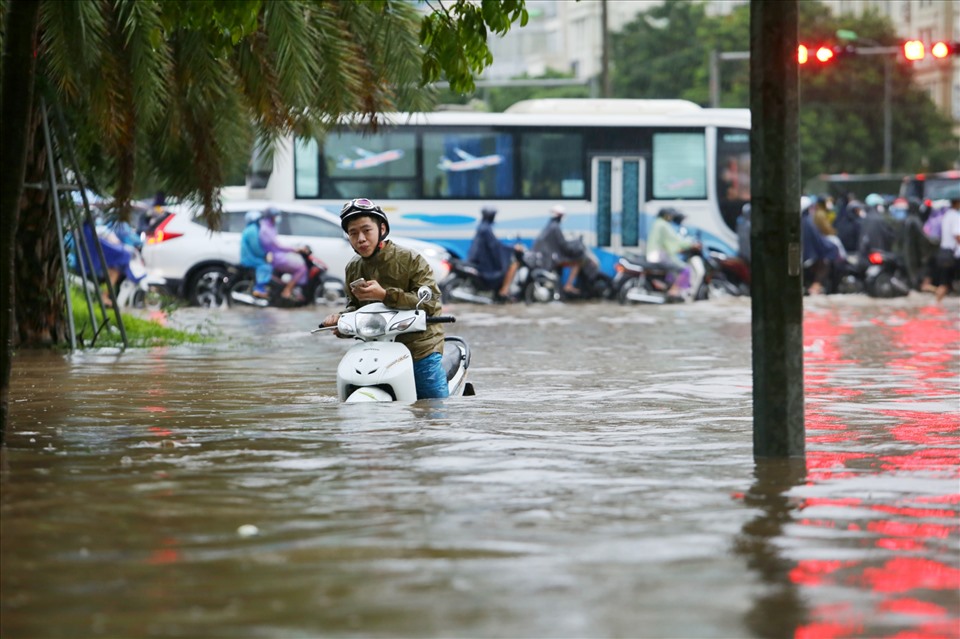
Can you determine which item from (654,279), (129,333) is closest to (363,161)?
(654,279)

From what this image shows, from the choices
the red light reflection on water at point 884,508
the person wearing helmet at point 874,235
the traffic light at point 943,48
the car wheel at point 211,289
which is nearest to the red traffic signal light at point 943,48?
the traffic light at point 943,48

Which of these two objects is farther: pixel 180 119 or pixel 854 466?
pixel 180 119

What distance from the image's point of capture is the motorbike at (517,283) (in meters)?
31.3

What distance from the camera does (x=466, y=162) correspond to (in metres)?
34.4

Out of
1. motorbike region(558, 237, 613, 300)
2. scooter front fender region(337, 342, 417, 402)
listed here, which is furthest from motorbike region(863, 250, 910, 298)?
scooter front fender region(337, 342, 417, 402)

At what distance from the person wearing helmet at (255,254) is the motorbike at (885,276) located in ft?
35.9

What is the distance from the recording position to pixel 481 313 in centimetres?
2819

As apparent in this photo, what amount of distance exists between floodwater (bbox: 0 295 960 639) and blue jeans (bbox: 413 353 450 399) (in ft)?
0.37

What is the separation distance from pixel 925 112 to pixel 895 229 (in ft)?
129

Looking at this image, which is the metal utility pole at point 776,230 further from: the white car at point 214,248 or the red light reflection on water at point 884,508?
the white car at point 214,248

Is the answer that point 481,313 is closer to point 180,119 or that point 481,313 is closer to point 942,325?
point 942,325

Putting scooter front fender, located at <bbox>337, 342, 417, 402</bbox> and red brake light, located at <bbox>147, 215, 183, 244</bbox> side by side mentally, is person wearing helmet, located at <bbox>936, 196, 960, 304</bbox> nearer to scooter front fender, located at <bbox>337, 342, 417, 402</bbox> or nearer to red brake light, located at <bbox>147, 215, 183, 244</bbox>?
red brake light, located at <bbox>147, 215, 183, 244</bbox>

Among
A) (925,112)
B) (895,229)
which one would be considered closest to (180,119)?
(895,229)

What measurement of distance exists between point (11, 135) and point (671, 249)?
23273 millimetres
